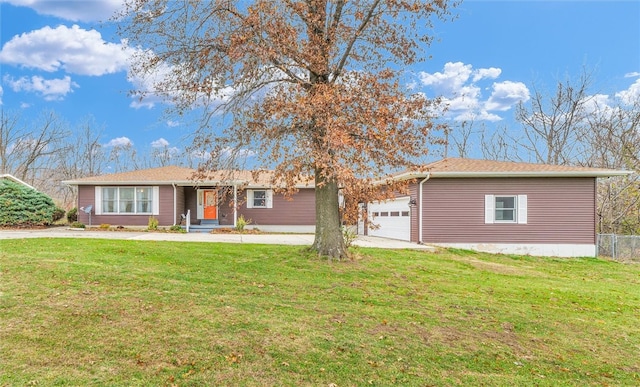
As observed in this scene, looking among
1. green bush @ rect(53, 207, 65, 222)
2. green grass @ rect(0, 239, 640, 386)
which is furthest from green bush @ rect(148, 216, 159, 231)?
green grass @ rect(0, 239, 640, 386)

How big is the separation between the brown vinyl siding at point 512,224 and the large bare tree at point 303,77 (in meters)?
5.78

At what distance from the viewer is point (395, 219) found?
16359mm

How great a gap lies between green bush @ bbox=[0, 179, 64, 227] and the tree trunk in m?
15.9

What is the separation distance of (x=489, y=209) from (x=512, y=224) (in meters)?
1.00

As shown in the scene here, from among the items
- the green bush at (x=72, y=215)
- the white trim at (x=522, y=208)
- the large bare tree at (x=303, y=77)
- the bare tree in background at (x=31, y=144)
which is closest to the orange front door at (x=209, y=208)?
the green bush at (x=72, y=215)

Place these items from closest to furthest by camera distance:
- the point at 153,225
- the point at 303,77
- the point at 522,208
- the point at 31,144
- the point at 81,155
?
the point at 303,77 → the point at 522,208 → the point at 153,225 → the point at 31,144 → the point at 81,155

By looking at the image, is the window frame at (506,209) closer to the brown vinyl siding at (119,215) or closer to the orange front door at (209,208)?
the orange front door at (209,208)

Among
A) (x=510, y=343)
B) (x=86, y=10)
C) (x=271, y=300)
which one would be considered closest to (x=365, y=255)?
(x=271, y=300)

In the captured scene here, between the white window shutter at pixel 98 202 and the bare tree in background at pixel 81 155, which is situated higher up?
the bare tree in background at pixel 81 155

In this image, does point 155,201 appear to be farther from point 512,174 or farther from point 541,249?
point 541,249

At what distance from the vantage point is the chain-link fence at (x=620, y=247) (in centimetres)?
1345

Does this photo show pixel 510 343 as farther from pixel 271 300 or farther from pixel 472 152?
pixel 472 152

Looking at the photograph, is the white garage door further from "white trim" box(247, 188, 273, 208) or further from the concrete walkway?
"white trim" box(247, 188, 273, 208)

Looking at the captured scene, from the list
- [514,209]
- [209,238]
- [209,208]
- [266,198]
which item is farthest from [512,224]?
[209,208]
